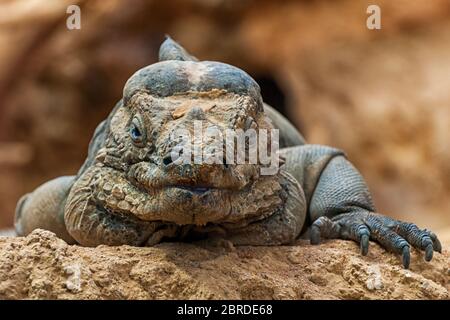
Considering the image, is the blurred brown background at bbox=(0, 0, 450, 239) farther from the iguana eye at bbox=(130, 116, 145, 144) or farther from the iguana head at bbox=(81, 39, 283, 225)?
the iguana eye at bbox=(130, 116, 145, 144)

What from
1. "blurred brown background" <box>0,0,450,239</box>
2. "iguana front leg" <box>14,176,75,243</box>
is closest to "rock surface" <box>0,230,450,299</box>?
"iguana front leg" <box>14,176,75,243</box>

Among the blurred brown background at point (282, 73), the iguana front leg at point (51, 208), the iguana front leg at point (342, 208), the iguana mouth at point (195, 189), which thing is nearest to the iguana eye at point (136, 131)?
the iguana mouth at point (195, 189)

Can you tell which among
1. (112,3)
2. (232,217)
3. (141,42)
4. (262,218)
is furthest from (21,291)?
(141,42)

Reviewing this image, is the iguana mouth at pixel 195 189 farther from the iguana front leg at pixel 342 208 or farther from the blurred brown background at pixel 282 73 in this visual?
the blurred brown background at pixel 282 73

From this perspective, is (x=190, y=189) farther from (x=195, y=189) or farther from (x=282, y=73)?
(x=282, y=73)

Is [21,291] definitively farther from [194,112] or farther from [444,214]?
[444,214]

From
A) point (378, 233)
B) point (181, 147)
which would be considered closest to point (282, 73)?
point (378, 233)
